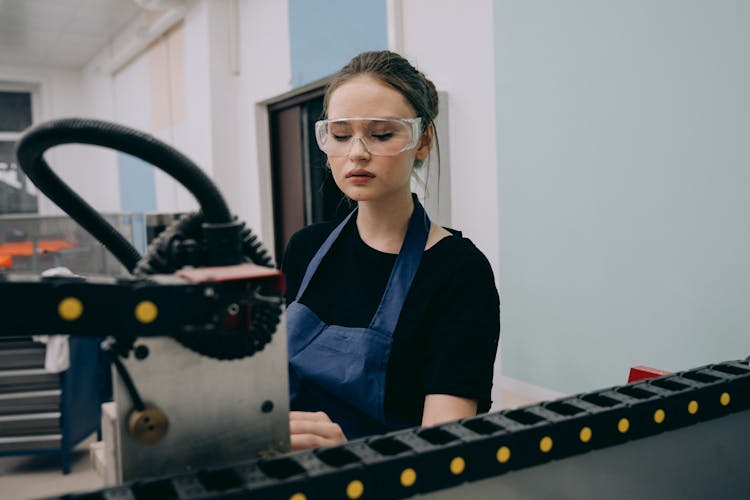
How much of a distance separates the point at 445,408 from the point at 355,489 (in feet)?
1.49

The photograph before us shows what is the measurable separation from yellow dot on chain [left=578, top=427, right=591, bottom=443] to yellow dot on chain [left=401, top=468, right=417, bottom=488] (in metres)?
0.18

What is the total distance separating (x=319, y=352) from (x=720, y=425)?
0.61m

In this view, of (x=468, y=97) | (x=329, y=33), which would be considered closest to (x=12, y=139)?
(x=329, y=33)

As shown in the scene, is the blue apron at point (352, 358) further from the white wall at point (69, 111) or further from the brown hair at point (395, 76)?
the white wall at point (69, 111)

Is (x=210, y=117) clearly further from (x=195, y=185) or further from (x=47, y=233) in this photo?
(x=195, y=185)

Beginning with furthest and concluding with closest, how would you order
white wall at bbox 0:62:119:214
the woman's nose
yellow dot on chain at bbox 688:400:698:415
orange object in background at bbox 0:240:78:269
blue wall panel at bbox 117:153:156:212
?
white wall at bbox 0:62:119:214 → blue wall panel at bbox 117:153:156:212 → orange object in background at bbox 0:240:78:269 → the woman's nose → yellow dot on chain at bbox 688:400:698:415

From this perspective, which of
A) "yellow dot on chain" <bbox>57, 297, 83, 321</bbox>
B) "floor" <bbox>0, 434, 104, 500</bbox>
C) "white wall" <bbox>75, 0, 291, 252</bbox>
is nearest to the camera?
"yellow dot on chain" <bbox>57, 297, 83, 321</bbox>

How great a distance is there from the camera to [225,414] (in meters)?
0.51

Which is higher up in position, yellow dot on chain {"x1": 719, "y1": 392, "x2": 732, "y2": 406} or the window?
the window

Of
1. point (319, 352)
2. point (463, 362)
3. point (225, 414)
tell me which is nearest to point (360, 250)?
point (319, 352)

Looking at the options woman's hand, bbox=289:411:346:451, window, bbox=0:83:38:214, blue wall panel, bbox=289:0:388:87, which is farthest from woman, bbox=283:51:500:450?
window, bbox=0:83:38:214

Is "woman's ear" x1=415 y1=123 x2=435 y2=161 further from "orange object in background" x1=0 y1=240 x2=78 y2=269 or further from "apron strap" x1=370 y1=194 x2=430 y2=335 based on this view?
"orange object in background" x1=0 y1=240 x2=78 y2=269

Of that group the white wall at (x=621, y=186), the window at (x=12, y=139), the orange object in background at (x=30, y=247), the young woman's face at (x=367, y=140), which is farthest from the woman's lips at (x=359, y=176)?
the window at (x=12, y=139)

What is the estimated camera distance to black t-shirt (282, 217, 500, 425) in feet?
3.06
